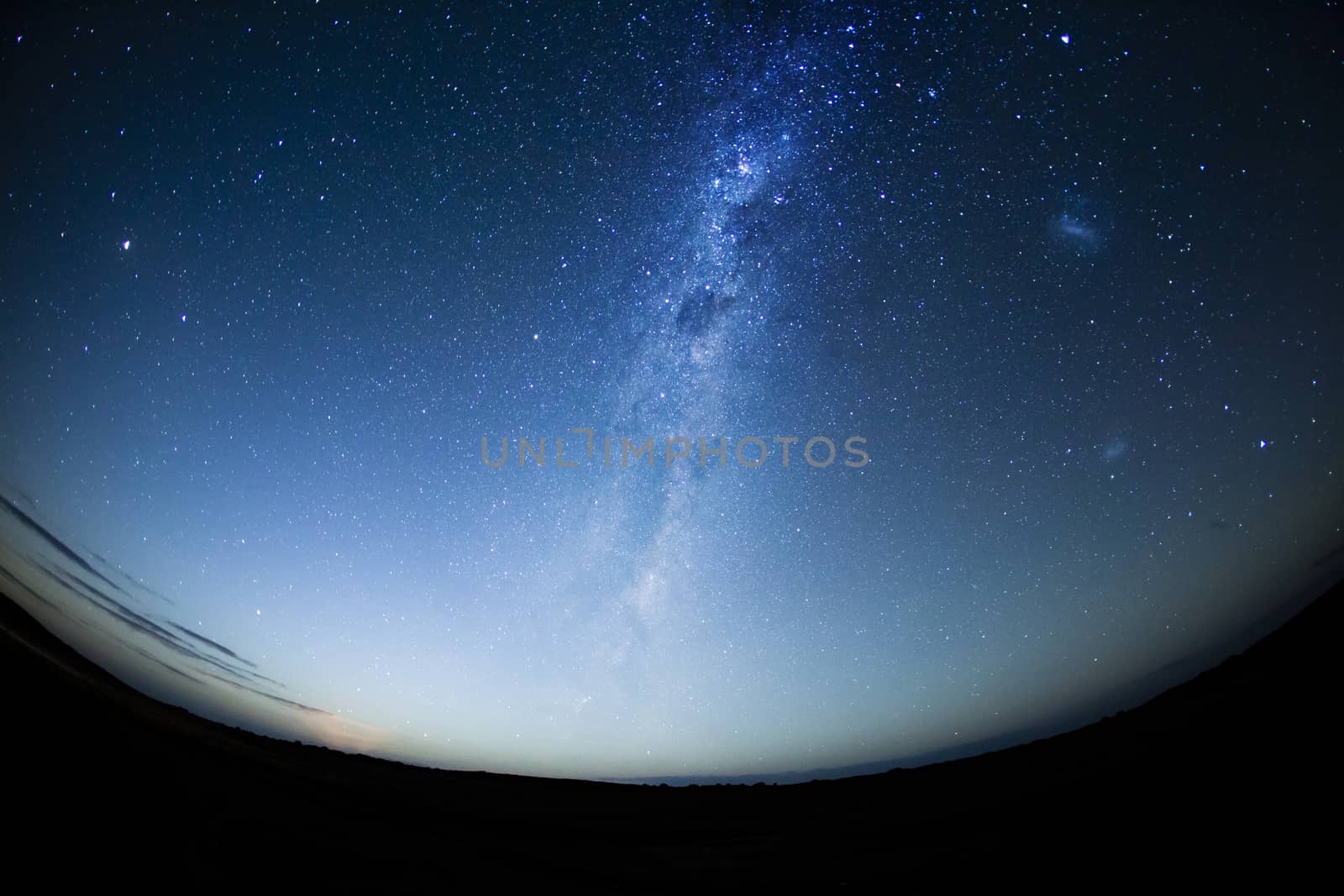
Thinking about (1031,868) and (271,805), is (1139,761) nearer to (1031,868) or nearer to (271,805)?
(1031,868)

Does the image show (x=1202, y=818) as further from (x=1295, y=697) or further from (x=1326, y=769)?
(x=1295, y=697)

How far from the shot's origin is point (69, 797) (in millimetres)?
6125

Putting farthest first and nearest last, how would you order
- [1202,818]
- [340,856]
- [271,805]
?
[271,805] → [1202,818] → [340,856]

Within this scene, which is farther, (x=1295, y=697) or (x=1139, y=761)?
(x=1295, y=697)

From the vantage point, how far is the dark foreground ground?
5578 mm

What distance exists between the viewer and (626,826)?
1588 cm

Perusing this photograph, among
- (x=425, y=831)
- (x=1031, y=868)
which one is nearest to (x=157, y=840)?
(x=425, y=831)

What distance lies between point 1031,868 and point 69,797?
1206 cm

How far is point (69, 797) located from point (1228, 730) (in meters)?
29.1

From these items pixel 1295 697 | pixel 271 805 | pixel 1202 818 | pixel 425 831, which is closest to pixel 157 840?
pixel 271 805

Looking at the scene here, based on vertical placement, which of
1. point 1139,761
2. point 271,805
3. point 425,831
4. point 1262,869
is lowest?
point 1139,761

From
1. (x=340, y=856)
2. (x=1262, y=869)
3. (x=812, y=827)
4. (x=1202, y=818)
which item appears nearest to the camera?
(x=1262, y=869)

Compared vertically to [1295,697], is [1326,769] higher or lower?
higher

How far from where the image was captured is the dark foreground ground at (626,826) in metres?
5.58
